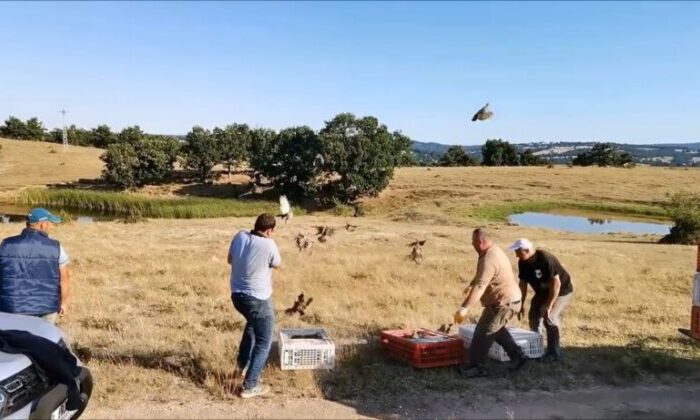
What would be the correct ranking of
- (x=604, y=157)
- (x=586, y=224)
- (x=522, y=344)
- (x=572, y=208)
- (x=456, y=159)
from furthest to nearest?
(x=456, y=159) → (x=604, y=157) → (x=572, y=208) → (x=586, y=224) → (x=522, y=344)

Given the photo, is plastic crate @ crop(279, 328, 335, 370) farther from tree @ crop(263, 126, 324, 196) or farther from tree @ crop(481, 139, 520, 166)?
tree @ crop(481, 139, 520, 166)

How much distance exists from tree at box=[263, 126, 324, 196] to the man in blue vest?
40.8 meters

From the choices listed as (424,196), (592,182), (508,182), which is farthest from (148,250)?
(592,182)

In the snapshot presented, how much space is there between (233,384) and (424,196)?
45313 mm

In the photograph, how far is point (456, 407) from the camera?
608 centimetres

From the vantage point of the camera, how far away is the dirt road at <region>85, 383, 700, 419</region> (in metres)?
5.70

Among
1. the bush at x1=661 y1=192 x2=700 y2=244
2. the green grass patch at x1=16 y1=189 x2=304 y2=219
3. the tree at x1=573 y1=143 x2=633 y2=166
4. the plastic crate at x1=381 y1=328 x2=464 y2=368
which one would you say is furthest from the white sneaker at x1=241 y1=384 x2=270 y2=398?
the tree at x1=573 y1=143 x2=633 y2=166

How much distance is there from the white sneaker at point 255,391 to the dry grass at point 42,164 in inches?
2103

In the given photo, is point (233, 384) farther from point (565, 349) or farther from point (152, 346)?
point (565, 349)

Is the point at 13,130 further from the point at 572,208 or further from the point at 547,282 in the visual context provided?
the point at 547,282

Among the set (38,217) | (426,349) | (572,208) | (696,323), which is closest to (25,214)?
(38,217)

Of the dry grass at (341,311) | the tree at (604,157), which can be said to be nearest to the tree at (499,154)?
the tree at (604,157)

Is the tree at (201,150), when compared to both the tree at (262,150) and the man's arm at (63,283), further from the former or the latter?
the man's arm at (63,283)

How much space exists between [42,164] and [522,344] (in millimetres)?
71748
